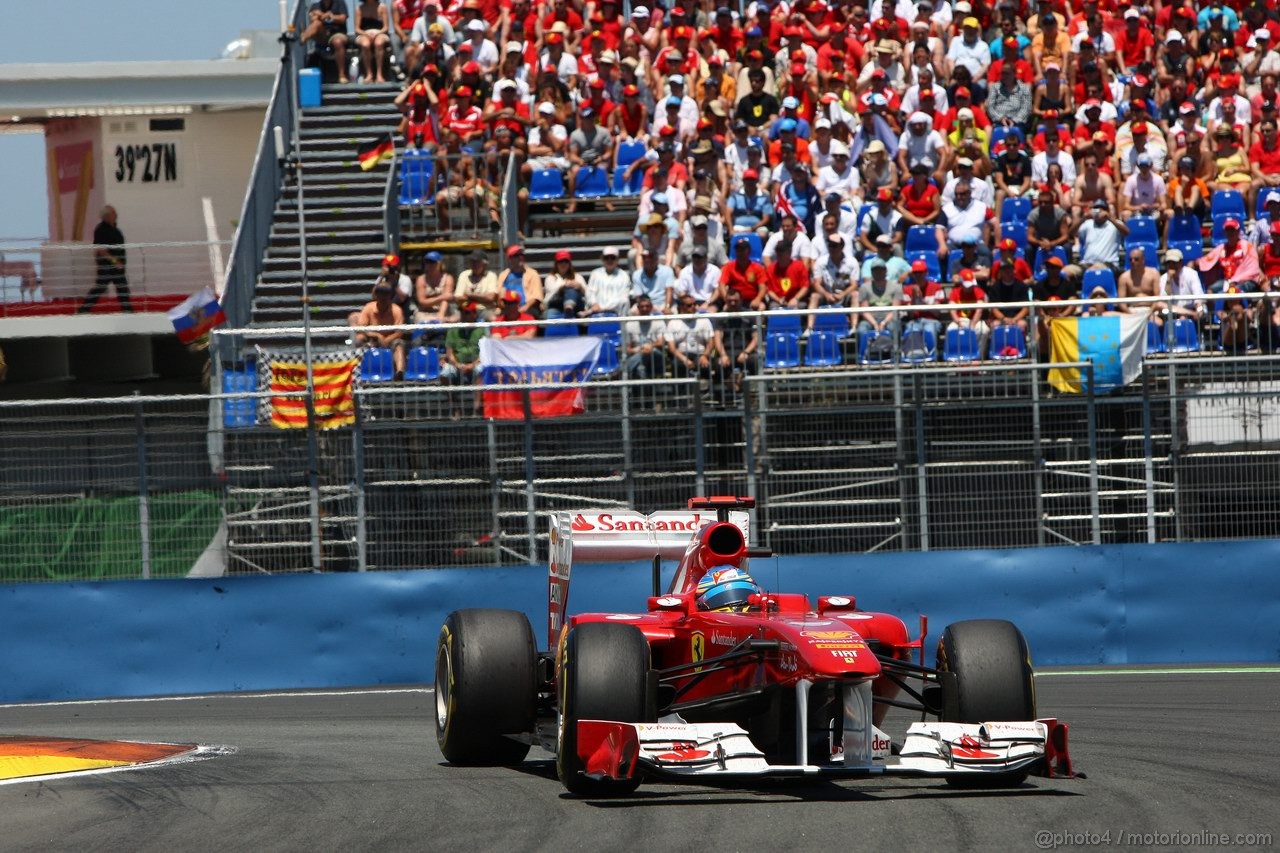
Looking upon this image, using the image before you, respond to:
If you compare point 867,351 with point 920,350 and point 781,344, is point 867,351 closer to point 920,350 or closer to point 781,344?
point 920,350

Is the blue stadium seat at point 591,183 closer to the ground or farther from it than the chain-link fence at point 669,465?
farther from it

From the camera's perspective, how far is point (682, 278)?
19.4 m

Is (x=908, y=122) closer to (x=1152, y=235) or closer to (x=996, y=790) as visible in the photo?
(x=1152, y=235)

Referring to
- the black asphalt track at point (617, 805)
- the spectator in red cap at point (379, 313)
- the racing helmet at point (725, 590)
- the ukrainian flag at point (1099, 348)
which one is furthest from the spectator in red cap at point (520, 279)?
the racing helmet at point (725, 590)

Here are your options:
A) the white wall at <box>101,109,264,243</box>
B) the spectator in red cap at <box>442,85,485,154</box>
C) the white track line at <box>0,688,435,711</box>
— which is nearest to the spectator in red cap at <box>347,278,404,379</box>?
the spectator in red cap at <box>442,85,485,154</box>

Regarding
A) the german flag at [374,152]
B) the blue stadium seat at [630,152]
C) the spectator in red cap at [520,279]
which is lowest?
the spectator in red cap at [520,279]

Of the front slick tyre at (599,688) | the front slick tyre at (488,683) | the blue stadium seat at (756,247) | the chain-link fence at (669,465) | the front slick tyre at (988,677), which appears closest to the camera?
the front slick tyre at (599,688)

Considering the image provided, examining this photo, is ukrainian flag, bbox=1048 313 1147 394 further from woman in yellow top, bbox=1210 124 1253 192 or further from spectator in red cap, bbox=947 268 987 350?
woman in yellow top, bbox=1210 124 1253 192

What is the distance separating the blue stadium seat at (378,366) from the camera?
57.9ft

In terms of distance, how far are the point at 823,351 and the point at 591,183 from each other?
6.11 metres

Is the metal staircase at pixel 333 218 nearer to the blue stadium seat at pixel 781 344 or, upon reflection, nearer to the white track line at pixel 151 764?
the blue stadium seat at pixel 781 344

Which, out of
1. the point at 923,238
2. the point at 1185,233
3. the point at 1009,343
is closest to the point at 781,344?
the point at 1009,343

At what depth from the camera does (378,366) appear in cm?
1769

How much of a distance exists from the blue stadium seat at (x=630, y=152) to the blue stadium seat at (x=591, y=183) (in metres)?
0.25
